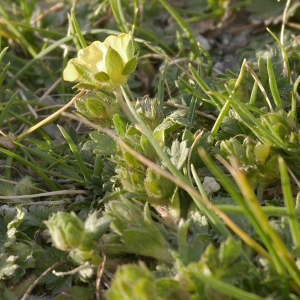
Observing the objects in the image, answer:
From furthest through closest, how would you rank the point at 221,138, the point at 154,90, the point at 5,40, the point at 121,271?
the point at 5,40 → the point at 154,90 → the point at 221,138 → the point at 121,271

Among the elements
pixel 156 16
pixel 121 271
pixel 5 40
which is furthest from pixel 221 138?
pixel 5 40

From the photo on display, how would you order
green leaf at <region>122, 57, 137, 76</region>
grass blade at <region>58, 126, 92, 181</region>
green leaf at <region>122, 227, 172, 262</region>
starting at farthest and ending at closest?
grass blade at <region>58, 126, 92, 181</region>, green leaf at <region>122, 57, 137, 76</region>, green leaf at <region>122, 227, 172, 262</region>

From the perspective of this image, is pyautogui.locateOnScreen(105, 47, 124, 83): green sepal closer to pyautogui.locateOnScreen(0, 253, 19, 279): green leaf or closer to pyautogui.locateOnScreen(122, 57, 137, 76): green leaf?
pyautogui.locateOnScreen(122, 57, 137, 76): green leaf

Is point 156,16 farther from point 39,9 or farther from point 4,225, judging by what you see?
point 4,225

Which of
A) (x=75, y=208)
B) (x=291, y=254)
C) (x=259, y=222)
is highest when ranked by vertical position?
(x=259, y=222)

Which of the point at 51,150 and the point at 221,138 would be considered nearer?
the point at 221,138

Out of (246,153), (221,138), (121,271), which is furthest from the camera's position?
(221,138)

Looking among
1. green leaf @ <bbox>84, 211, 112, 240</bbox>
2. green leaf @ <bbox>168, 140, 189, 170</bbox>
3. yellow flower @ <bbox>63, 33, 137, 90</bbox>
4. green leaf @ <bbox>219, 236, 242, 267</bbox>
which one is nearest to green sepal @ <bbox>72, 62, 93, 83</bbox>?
yellow flower @ <bbox>63, 33, 137, 90</bbox>

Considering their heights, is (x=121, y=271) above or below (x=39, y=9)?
below

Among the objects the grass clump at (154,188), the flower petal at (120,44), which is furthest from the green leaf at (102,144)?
the flower petal at (120,44)
